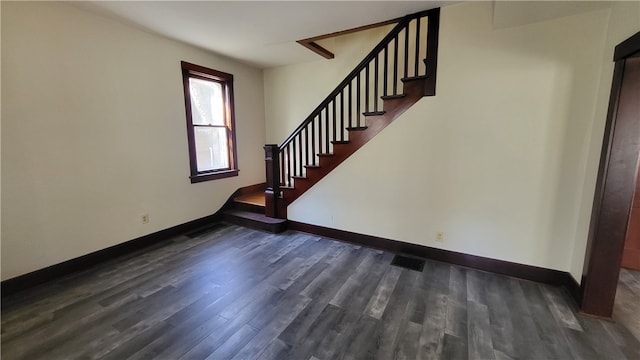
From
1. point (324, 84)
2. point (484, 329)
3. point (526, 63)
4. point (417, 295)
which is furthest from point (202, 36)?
point (484, 329)

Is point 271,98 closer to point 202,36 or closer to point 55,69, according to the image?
point 202,36

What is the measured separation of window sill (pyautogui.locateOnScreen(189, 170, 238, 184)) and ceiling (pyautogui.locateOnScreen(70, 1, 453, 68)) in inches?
70.0

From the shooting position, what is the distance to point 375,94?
2877 millimetres

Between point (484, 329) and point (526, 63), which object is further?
point (526, 63)

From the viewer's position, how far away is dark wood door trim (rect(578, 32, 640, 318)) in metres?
1.76

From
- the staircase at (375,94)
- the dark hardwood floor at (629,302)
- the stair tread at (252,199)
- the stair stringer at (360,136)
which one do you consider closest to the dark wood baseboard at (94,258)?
the stair tread at (252,199)

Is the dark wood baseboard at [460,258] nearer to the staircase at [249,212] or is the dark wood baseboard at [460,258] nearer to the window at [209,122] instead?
the staircase at [249,212]

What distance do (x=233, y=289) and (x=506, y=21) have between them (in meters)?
3.40

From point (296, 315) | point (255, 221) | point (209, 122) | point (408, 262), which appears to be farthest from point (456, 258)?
point (209, 122)

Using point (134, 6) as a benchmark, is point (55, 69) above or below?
below

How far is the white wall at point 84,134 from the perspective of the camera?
223 cm

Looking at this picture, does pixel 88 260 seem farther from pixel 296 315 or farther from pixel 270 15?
pixel 270 15

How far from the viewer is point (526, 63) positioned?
230 cm

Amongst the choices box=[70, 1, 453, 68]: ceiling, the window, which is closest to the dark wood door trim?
box=[70, 1, 453, 68]: ceiling
